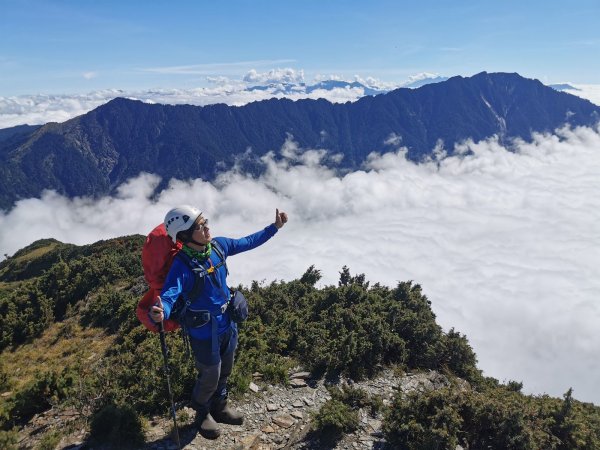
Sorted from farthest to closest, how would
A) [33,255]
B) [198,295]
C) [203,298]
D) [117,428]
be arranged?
[33,255], [117,428], [203,298], [198,295]

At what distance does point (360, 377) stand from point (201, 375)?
5210mm

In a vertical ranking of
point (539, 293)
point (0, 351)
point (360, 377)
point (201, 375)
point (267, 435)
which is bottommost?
point (539, 293)

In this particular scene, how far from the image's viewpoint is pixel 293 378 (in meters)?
9.70

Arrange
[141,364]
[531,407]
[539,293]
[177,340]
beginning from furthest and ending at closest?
[539,293]
[177,340]
[141,364]
[531,407]

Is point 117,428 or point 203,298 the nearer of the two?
point 203,298

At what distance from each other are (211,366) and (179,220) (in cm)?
250

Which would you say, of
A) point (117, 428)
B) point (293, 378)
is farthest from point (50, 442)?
point (293, 378)

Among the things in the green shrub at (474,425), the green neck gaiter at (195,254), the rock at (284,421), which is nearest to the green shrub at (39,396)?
the rock at (284,421)

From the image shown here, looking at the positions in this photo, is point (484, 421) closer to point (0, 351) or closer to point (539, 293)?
point (0, 351)

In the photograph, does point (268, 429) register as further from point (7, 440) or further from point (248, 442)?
point (7, 440)

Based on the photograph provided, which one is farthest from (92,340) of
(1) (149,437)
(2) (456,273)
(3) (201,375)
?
(2) (456,273)

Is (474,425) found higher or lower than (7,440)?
lower

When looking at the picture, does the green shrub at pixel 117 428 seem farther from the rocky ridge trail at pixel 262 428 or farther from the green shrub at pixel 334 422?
the green shrub at pixel 334 422

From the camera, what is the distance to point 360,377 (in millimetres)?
10172
